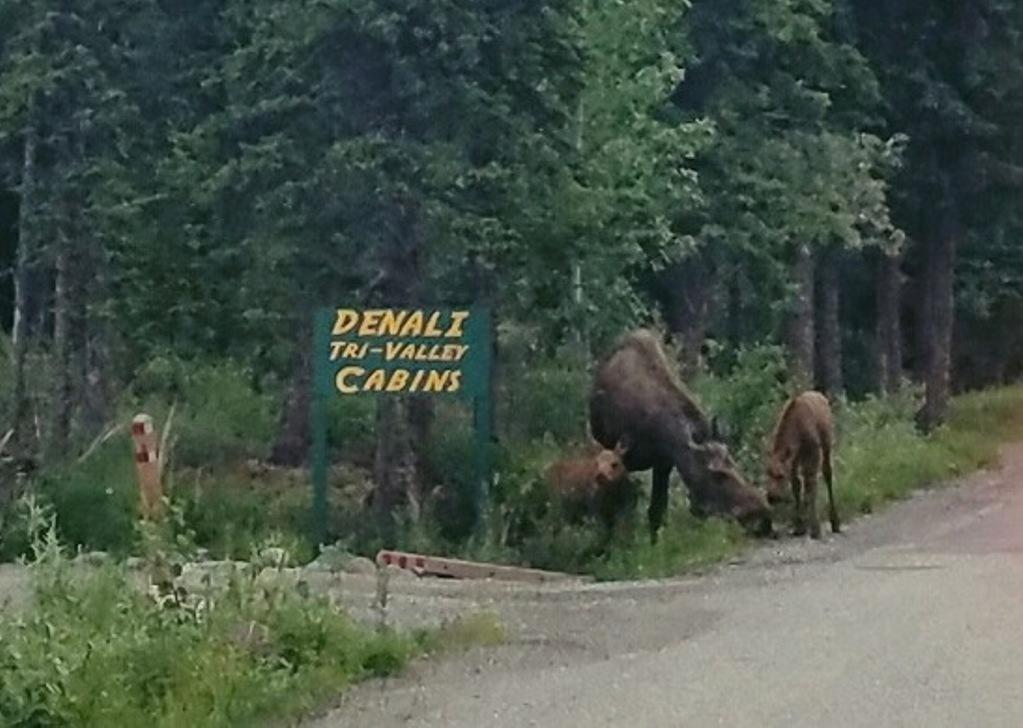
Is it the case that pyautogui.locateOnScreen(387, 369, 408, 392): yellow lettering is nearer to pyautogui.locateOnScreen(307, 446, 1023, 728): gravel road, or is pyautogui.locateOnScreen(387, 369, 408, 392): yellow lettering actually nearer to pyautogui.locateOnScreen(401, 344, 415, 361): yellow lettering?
pyautogui.locateOnScreen(401, 344, 415, 361): yellow lettering

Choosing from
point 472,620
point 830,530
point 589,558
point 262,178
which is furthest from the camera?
point 262,178

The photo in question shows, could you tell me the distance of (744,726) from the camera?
468 inches

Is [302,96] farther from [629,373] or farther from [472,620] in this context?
[472,620]

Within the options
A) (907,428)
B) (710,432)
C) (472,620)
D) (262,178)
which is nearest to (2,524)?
(262,178)

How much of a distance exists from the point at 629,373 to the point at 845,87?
13.4 metres

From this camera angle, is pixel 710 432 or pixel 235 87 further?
pixel 235 87

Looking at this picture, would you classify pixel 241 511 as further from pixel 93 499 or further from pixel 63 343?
pixel 63 343

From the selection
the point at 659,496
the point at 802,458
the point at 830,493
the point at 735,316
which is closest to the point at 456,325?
the point at 659,496

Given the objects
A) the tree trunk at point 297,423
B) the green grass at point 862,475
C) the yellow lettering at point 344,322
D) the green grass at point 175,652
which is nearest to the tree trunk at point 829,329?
the green grass at point 862,475

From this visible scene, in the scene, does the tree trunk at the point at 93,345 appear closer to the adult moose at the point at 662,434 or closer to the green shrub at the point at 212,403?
the green shrub at the point at 212,403

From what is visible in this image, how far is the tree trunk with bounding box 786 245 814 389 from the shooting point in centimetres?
3662

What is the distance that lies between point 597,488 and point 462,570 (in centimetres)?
343

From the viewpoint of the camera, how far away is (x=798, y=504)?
25078 mm

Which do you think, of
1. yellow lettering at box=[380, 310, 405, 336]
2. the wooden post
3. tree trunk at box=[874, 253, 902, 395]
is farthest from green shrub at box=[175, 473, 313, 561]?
tree trunk at box=[874, 253, 902, 395]
